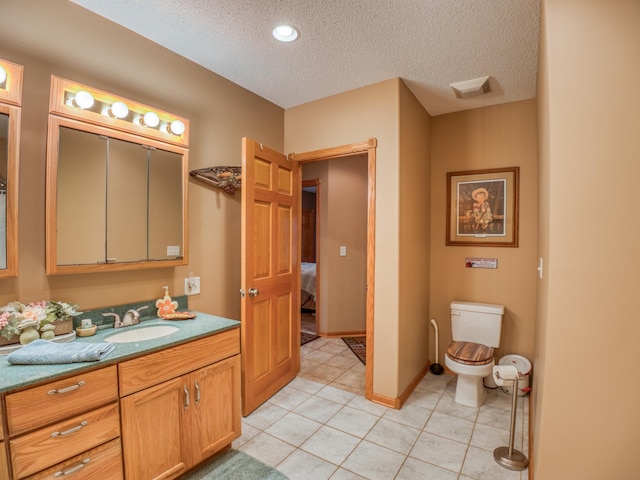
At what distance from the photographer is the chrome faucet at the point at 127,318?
184cm

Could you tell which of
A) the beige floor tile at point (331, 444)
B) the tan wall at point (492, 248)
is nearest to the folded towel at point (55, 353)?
the beige floor tile at point (331, 444)

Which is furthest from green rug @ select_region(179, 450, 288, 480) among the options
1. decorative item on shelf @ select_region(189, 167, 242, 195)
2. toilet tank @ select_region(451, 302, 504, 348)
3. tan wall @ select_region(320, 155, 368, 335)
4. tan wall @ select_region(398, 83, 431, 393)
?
tan wall @ select_region(320, 155, 368, 335)

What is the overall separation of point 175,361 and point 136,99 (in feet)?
5.24

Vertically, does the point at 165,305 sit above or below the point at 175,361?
above

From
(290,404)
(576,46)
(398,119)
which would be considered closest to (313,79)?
(398,119)

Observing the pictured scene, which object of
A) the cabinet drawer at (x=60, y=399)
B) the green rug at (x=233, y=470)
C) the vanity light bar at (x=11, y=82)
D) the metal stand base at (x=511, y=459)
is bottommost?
the green rug at (x=233, y=470)

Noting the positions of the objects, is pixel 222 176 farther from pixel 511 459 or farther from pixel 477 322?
pixel 511 459

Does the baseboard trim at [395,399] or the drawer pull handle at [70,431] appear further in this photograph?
the baseboard trim at [395,399]

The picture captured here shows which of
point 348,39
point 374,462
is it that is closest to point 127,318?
point 374,462

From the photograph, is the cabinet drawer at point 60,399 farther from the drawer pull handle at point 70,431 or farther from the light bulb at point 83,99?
the light bulb at point 83,99

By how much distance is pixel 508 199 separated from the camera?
117 inches

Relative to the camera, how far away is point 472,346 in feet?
8.80

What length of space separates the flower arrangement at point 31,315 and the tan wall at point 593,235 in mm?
2256

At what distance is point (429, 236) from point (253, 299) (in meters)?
1.91
